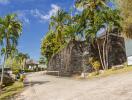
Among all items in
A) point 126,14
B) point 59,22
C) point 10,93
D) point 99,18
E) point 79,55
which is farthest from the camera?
A: point 59,22

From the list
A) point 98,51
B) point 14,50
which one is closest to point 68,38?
point 98,51

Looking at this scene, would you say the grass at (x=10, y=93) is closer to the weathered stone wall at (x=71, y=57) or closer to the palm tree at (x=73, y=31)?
the palm tree at (x=73, y=31)

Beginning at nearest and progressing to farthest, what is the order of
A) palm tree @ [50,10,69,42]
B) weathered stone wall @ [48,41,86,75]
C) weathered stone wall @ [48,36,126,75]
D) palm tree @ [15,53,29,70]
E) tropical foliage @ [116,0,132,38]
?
tropical foliage @ [116,0,132,38]
weathered stone wall @ [48,36,126,75]
weathered stone wall @ [48,41,86,75]
palm tree @ [50,10,69,42]
palm tree @ [15,53,29,70]

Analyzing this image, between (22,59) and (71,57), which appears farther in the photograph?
(22,59)

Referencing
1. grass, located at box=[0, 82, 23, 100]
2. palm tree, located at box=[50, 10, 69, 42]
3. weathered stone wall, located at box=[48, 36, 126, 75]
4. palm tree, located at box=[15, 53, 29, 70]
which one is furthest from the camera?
palm tree, located at box=[15, 53, 29, 70]

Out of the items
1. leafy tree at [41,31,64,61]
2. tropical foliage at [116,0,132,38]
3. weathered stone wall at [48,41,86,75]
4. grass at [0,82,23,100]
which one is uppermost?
leafy tree at [41,31,64,61]

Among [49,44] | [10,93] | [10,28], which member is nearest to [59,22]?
[49,44]

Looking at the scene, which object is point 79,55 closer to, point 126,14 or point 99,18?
point 99,18

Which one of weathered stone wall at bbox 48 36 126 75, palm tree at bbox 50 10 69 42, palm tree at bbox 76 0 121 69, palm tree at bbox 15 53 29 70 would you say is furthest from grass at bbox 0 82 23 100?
palm tree at bbox 15 53 29 70

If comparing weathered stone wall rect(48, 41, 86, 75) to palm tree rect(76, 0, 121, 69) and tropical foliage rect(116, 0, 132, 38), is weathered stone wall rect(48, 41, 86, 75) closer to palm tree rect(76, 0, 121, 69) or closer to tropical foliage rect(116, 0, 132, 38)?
palm tree rect(76, 0, 121, 69)

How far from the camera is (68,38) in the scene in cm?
4662

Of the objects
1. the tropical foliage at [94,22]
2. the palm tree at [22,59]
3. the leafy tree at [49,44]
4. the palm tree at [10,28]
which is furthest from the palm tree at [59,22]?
the palm tree at [22,59]

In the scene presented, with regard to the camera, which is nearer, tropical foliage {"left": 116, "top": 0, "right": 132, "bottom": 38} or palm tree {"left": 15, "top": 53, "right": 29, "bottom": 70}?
tropical foliage {"left": 116, "top": 0, "right": 132, "bottom": 38}

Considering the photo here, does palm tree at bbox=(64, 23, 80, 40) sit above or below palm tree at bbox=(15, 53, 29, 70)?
below
